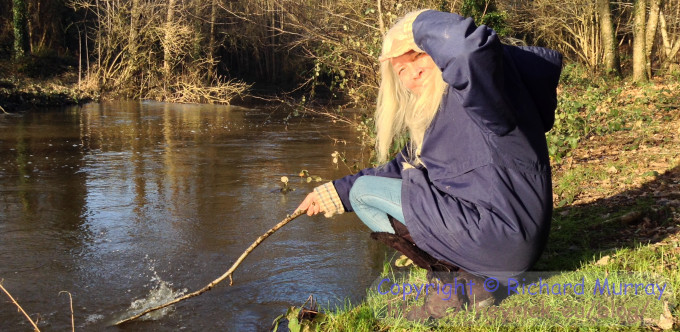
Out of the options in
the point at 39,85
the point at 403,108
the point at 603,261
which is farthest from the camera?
the point at 39,85

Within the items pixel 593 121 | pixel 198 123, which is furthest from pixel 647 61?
pixel 198 123

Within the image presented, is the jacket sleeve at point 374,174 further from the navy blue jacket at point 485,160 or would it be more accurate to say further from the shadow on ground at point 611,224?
the shadow on ground at point 611,224

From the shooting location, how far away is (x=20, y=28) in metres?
26.1

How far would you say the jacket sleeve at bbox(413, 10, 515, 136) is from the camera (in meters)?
2.61

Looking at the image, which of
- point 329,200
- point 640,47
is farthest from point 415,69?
point 640,47

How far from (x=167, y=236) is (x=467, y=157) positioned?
3354 mm

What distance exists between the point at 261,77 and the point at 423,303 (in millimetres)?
29315

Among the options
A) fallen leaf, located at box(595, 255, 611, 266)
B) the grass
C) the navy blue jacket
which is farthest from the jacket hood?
fallen leaf, located at box(595, 255, 611, 266)

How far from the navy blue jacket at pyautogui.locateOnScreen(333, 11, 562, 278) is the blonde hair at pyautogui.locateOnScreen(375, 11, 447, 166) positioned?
2.9 inches

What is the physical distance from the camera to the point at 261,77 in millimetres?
31953

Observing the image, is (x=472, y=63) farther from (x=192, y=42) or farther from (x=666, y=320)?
(x=192, y=42)

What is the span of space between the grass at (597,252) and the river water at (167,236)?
69cm

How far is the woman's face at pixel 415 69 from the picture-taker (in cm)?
312

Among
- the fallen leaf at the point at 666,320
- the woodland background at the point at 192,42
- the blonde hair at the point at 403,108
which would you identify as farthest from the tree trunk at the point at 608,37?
the fallen leaf at the point at 666,320
